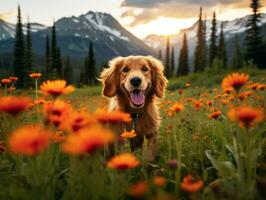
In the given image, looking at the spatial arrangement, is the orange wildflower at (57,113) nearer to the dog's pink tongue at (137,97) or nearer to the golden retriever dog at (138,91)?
the golden retriever dog at (138,91)

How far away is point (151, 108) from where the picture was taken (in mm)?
5391

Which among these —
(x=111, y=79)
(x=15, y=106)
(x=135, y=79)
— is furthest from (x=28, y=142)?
(x=111, y=79)

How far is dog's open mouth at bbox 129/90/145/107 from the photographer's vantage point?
509cm

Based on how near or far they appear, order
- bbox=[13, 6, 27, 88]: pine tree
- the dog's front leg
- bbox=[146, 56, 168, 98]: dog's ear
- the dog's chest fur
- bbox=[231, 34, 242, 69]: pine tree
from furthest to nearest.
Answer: bbox=[13, 6, 27, 88]: pine tree
bbox=[231, 34, 242, 69]: pine tree
bbox=[146, 56, 168, 98]: dog's ear
the dog's chest fur
the dog's front leg

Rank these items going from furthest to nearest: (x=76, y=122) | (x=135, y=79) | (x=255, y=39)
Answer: (x=255, y=39) < (x=135, y=79) < (x=76, y=122)

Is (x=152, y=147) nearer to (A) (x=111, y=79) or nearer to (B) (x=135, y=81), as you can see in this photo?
(B) (x=135, y=81)

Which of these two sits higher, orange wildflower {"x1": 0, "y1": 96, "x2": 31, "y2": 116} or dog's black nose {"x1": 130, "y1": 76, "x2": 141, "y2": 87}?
orange wildflower {"x1": 0, "y1": 96, "x2": 31, "y2": 116}

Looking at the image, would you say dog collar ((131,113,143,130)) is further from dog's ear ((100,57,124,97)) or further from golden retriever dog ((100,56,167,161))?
dog's ear ((100,57,124,97))

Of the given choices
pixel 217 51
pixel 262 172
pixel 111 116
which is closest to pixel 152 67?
pixel 262 172

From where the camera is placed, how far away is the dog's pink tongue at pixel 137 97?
201 inches

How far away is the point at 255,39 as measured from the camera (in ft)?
132

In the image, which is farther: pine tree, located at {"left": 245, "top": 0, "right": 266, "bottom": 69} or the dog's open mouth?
pine tree, located at {"left": 245, "top": 0, "right": 266, "bottom": 69}

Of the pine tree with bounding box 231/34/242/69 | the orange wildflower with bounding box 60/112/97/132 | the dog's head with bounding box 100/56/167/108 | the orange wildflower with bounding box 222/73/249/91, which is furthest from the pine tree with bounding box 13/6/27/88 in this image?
the orange wildflower with bounding box 60/112/97/132

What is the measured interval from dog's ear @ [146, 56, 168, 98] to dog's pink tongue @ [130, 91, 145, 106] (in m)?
0.56
